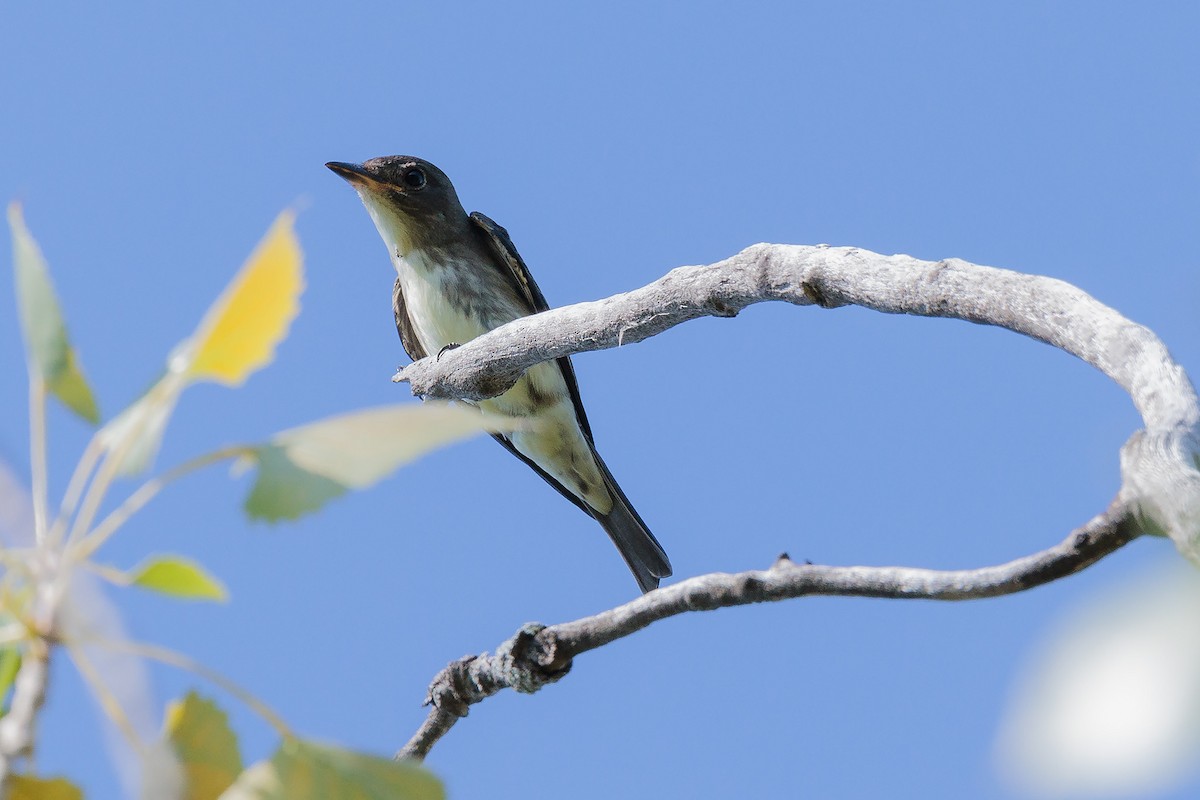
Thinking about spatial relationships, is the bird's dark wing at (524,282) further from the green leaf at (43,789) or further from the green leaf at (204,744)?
the green leaf at (43,789)

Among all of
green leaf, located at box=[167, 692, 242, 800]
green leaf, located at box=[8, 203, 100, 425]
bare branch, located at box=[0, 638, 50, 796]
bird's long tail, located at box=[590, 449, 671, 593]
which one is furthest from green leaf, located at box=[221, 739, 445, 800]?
bird's long tail, located at box=[590, 449, 671, 593]

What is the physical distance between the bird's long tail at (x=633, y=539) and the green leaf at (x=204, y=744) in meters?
5.64

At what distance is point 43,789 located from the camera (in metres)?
0.89

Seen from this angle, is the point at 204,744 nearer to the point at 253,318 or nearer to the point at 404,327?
the point at 253,318

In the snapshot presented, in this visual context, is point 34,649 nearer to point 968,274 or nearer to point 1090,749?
point 1090,749

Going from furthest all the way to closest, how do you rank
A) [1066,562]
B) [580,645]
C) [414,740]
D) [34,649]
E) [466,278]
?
[466,278] < [414,740] < [580,645] < [1066,562] < [34,649]

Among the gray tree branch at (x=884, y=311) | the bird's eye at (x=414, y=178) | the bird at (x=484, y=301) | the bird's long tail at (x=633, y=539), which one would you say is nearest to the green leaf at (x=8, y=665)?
the gray tree branch at (x=884, y=311)

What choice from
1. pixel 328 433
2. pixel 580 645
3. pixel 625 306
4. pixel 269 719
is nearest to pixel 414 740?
pixel 580 645

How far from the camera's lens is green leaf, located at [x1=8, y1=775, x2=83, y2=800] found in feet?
2.80

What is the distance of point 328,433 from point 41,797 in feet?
1.15

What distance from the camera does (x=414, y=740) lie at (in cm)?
272

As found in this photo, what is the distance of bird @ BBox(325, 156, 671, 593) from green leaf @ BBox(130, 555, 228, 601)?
19.9 feet

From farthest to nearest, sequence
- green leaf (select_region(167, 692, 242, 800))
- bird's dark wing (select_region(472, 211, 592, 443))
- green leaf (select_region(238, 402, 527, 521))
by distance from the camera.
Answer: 1. bird's dark wing (select_region(472, 211, 592, 443))
2. green leaf (select_region(167, 692, 242, 800))
3. green leaf (select_region(238, 402, 527, 521))

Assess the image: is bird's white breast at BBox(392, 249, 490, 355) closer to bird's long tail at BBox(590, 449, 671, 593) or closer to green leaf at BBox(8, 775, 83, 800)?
bird's long tail at BBox(590, 449, 671, 593)
